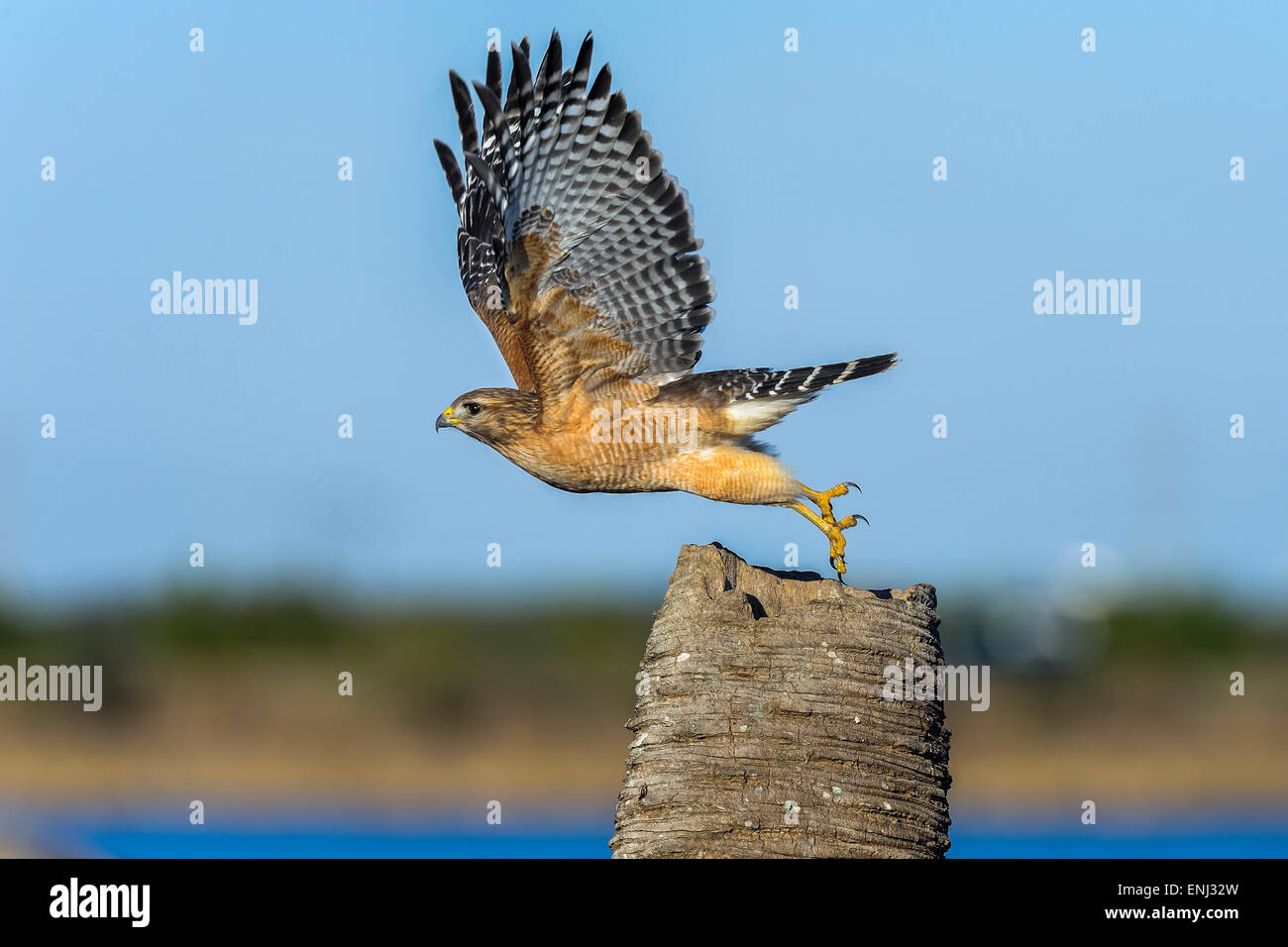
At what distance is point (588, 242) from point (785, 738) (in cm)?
392

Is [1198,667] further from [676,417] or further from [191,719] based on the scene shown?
[676,417]

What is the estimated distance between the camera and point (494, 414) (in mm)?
9031

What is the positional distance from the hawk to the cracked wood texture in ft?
7.83

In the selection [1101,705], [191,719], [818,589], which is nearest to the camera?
[818,589]

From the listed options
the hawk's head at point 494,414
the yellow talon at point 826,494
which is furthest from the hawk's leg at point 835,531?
the hawk's head at point 494,414

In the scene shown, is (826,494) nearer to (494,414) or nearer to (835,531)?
(835,531)

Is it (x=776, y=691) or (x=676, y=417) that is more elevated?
(x=676, y=417)

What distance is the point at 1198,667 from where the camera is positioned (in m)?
33.4

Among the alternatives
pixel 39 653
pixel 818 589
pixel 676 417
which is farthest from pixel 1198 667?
pixel 818 589

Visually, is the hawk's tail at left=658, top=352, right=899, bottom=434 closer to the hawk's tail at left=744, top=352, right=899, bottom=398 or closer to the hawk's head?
the hawk's tail at left=744, top=352, right=899, bottom=398

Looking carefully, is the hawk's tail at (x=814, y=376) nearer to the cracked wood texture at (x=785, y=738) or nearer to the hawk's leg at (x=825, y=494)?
the hawk's leg at (x=825, y=494)

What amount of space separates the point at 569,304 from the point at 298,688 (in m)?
24.6

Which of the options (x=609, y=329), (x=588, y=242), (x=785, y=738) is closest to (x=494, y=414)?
(x=609, y=329)

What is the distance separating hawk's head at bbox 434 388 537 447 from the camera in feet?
29.4
